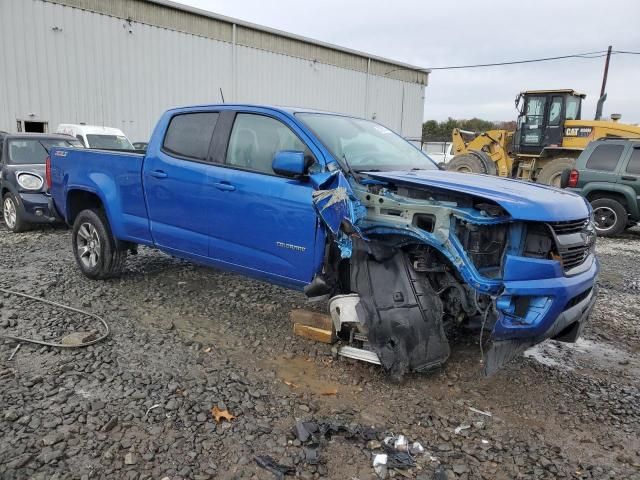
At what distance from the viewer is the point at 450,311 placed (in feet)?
11.5

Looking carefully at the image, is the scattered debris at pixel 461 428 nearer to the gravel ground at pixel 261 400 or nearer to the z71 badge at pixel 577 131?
the gravel ground at pixel 261 400

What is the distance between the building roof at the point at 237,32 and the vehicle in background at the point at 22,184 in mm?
11344

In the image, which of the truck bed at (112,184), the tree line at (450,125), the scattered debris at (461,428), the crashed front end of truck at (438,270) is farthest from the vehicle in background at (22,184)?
the tree line at (450,125)

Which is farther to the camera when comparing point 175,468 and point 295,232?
point 295,232

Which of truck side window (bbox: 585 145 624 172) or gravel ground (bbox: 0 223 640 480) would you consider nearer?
gravel ground (bbox: 0 223 640 480)

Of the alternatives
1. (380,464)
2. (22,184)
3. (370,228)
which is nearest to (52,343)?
(370,228)

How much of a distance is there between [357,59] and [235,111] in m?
25.8

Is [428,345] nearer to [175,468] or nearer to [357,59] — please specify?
[175,468]

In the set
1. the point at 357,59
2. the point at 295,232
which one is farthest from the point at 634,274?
the point at 357,59

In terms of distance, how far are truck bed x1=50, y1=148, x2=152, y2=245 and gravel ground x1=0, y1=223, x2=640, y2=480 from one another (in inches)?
30.8

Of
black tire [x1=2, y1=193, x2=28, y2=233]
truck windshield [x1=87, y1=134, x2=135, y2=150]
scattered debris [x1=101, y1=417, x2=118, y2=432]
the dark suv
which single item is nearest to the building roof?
truck windshield [x1=87, y1=134, x2=135, y2=150]

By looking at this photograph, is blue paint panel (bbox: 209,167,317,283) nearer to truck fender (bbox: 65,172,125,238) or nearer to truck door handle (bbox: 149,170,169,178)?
truck door handle (bbox: 149,170,169,178)

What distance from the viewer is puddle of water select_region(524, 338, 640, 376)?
392 cm

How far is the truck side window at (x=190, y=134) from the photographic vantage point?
4.49 metres
